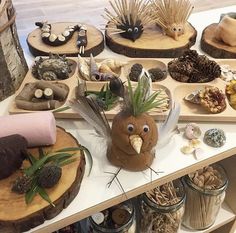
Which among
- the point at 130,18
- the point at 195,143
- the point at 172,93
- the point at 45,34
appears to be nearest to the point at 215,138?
the point at 195,143

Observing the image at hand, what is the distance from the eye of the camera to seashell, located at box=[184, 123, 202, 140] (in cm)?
80

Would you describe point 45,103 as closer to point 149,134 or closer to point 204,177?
point 149,134

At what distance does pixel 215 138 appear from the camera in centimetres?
78

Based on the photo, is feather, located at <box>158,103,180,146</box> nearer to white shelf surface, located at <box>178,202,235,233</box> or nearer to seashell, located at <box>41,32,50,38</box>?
white shelf surface, located at <box>178,202,235,233</box>

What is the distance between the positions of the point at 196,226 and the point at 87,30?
691 mm

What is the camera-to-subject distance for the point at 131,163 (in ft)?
2.32

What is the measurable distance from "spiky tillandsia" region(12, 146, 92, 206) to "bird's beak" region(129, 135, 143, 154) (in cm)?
12

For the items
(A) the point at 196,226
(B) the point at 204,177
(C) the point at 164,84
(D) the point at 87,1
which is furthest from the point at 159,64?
(D) the point at 87,1

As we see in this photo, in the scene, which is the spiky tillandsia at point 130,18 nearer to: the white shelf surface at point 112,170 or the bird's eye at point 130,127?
the white shelf surface at point 112,170

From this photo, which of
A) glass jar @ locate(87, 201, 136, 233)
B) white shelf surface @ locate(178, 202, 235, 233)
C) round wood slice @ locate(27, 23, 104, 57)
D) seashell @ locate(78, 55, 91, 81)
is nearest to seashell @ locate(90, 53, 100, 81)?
seashell @ locate(78, 55, 91, 81)

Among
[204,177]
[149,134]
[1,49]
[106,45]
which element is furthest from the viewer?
[106,45]

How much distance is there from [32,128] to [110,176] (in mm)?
183

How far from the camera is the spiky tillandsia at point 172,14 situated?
1076 mm

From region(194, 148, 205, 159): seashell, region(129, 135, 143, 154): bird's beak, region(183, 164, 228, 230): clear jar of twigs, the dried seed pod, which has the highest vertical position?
region(129, 135, 143, 154): bird's beak
